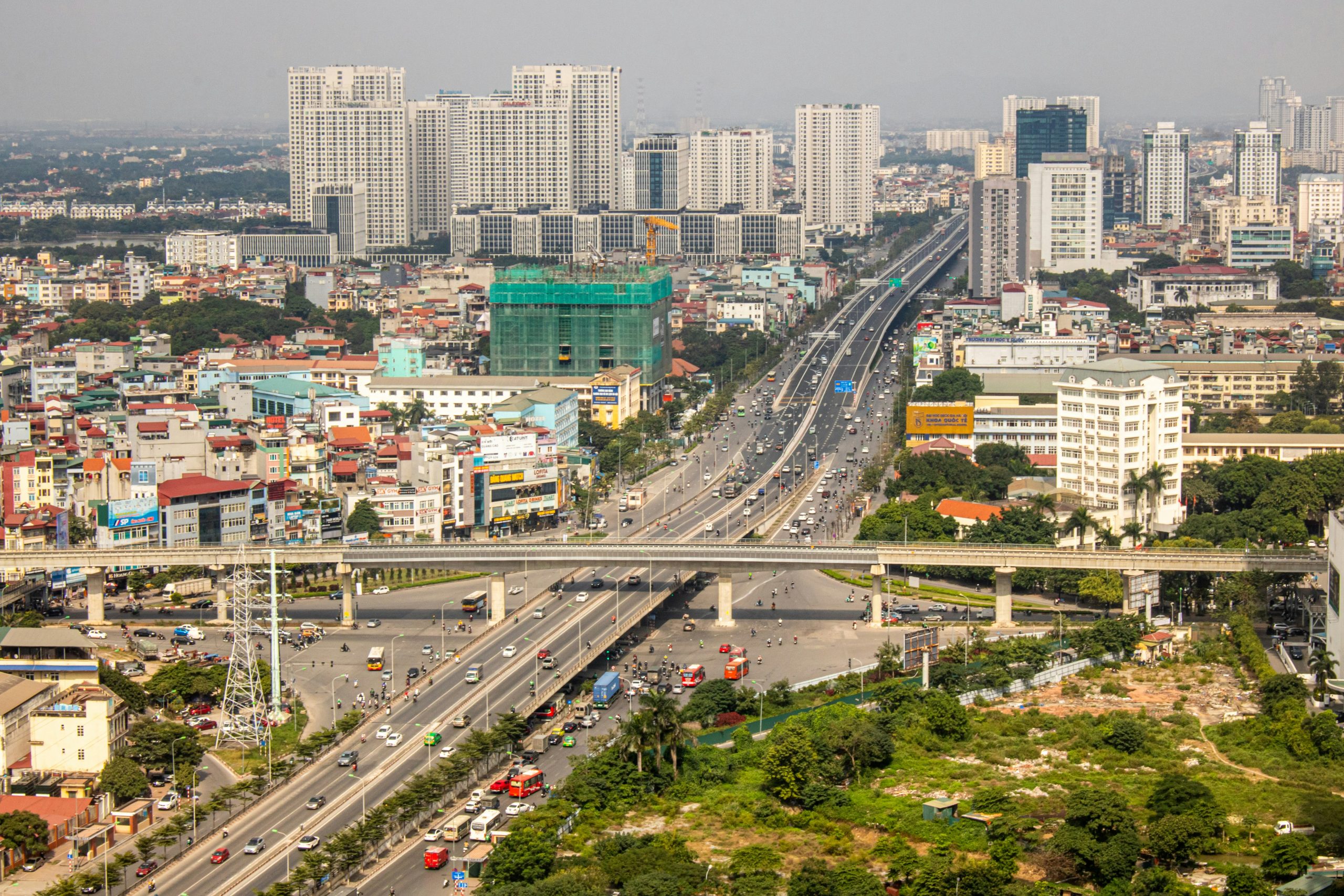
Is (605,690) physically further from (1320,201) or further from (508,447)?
(1320,201)

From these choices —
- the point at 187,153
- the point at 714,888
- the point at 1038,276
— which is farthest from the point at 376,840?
the point at 187,153

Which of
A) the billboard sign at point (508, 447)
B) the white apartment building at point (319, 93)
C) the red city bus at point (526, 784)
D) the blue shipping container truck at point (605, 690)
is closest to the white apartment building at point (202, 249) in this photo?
the white apartment building at point (319, 93)

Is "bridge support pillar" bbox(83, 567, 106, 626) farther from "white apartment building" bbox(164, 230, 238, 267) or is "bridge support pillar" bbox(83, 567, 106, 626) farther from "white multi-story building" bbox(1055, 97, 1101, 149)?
"white multi-story building" bbox(1055, 97, 1101, 149)

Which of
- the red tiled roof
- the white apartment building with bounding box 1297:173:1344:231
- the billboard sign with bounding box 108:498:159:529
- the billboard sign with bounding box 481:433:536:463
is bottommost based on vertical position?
the red tiled roof

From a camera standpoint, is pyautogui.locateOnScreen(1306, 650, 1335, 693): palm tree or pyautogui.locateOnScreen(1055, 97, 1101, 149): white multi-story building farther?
pyautogui.locateOnScreen(1055, 97, 1101, 149): white multi-story building

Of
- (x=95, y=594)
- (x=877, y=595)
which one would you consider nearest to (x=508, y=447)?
(x=95, y=594)

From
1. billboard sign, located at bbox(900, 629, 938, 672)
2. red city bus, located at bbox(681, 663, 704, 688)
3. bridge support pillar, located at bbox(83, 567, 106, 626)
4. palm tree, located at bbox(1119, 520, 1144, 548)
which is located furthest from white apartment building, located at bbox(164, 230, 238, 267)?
billboard sign, located at bbox(900, 629, 938, 672)

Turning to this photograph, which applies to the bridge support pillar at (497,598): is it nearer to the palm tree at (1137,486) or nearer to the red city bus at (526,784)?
the red city bus at (526,784)
